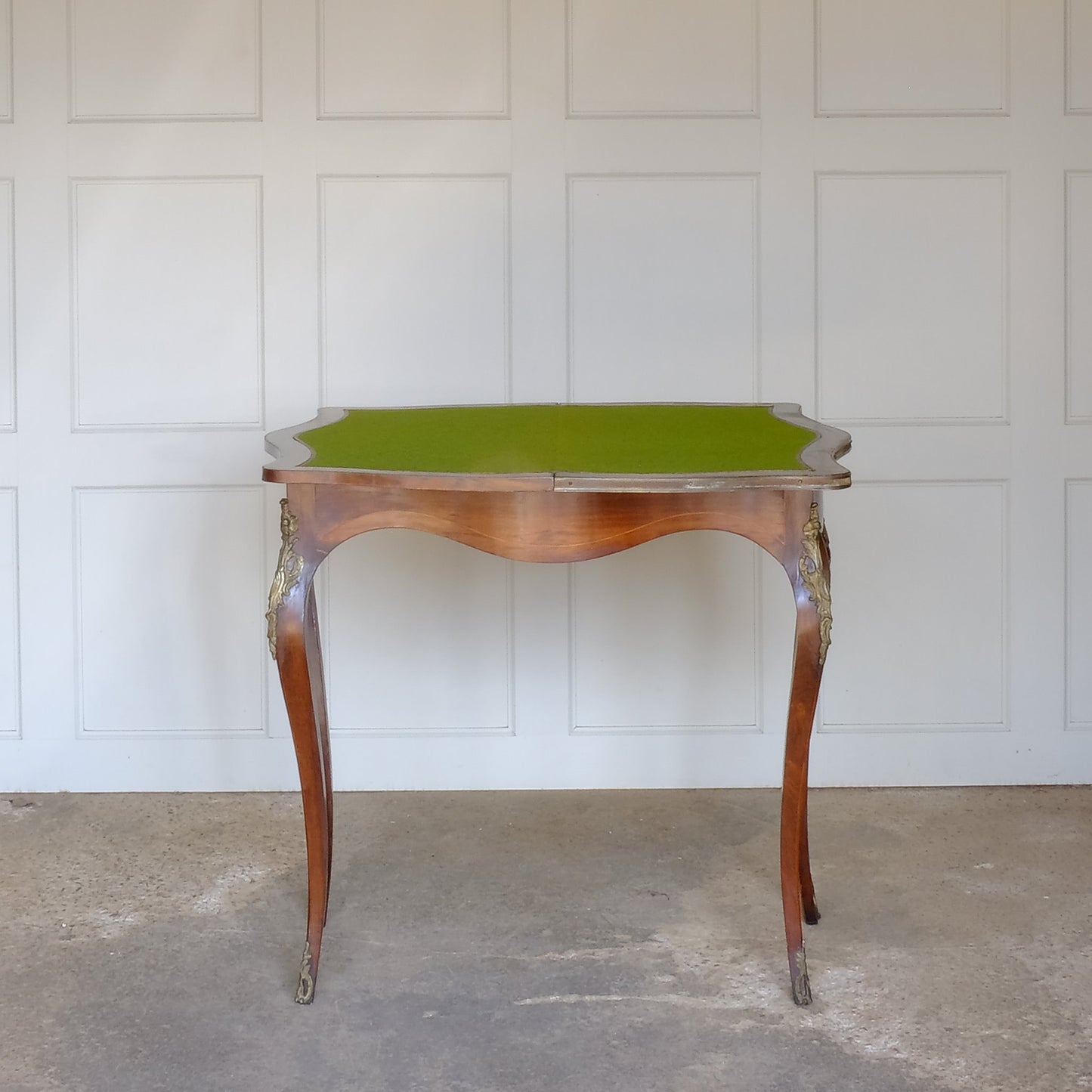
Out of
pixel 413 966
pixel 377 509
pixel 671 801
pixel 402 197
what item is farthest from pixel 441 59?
pixel 413 966

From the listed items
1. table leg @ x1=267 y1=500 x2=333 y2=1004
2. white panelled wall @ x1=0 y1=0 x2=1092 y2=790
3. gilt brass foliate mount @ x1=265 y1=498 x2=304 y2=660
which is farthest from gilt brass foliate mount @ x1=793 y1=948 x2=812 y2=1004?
white panelled wall @ x1=0 y1=0 x2=1092 y2=790

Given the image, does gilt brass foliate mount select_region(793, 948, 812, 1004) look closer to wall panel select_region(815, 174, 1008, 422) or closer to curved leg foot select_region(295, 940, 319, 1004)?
curved leg foot select_region(295, 940, 319, 1004)

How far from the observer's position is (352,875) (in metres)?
2.42

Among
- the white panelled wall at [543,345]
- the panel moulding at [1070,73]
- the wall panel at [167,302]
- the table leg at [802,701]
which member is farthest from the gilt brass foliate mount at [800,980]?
the panel moulding at [1070,73]

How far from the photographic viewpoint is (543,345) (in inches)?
116

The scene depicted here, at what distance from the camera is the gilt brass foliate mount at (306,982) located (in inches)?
73.8

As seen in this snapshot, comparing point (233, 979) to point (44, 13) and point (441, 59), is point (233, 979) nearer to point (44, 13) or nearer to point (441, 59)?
point (441, 59)

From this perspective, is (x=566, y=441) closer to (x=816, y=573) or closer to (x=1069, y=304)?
(x=816, y=573)

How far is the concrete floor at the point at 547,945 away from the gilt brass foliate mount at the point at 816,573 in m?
0.61

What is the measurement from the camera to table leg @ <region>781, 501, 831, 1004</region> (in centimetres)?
178

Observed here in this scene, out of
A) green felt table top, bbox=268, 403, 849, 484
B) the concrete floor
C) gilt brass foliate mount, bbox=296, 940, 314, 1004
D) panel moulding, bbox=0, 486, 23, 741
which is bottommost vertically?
the concrete floor

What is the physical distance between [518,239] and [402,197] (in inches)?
12.4

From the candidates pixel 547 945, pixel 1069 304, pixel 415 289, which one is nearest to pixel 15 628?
pixel 415 289

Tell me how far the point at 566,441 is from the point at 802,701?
0.59 m
